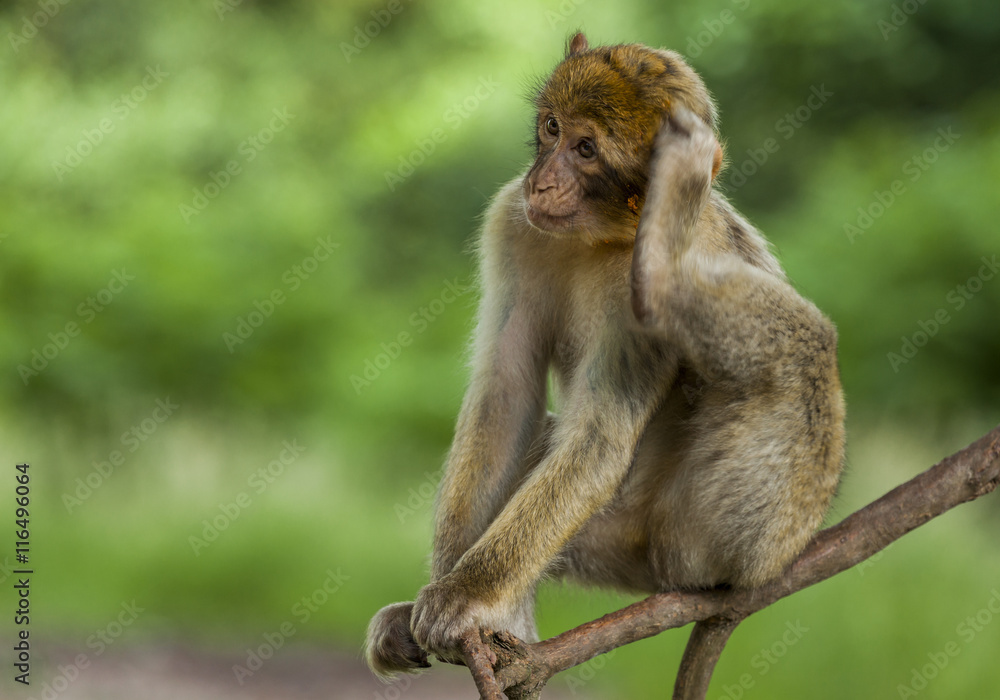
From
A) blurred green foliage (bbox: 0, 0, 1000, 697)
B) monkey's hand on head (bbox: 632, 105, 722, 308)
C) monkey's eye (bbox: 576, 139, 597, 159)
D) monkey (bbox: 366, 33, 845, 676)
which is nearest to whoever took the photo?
monkey's hand on head (bbox: 632, 105, 722, 308)

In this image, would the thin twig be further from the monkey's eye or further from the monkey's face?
the monkey's eye

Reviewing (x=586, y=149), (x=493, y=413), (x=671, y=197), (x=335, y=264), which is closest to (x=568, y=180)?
(x=586, y=149)

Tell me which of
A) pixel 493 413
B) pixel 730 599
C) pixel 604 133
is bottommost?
pixel 730 599

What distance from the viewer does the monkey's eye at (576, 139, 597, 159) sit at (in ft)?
9.01

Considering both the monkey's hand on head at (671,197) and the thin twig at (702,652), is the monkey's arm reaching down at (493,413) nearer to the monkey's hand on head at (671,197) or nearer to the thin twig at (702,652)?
the thin twig at (702,652)

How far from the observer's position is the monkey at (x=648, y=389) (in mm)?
2615

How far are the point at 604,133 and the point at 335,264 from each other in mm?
Result: 6617

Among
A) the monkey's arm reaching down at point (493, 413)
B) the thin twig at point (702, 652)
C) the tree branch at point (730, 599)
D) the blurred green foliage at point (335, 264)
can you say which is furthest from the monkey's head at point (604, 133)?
the blurred green foliage at point (335, 264)

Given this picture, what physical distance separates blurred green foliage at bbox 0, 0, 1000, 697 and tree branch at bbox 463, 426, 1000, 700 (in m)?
4.08

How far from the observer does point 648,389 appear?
292 centimetres

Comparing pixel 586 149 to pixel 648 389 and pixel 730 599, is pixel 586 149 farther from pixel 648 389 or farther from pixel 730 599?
pixel 730 599

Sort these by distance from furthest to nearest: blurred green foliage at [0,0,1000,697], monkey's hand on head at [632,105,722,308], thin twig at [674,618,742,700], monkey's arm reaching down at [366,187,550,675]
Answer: blurred green foliage at [0,0,1000,697]
monkey's arm reaching down at [366,187,550,675]
thin twig at [674,618,742,700]
monkey's hand on head at [632,105,722,308]

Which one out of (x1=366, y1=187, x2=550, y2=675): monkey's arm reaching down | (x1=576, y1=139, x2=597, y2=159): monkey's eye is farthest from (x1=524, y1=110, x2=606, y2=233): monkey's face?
(x1=366, y1=187, x2=550, y2=675): monkey's arm reaching down

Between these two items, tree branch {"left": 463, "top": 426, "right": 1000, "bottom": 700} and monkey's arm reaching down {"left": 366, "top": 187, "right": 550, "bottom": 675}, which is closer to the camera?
tree branch {"left": 463, "top": 426, "right": 1000, "bottom": 700}
